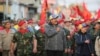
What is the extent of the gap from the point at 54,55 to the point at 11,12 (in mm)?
30307

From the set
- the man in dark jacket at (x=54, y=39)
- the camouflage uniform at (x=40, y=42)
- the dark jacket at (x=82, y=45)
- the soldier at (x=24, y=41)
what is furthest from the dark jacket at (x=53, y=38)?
the soldier at (x=24, y=41)

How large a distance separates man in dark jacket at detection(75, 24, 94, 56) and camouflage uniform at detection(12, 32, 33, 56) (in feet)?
6.02

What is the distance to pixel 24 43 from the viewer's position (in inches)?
568

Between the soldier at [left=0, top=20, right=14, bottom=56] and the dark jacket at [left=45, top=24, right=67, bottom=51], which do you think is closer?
the dark jacket at [left=45, top=24, right=67, bottom=51]

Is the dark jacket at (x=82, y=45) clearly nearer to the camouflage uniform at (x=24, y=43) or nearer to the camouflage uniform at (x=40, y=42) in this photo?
the camouflage uniform at (x=40, y=42)

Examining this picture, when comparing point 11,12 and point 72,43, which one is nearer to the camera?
point 72,43

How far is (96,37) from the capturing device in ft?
43.7

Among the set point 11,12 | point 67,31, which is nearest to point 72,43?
point 67,31

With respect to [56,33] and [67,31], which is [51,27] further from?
[67,31]

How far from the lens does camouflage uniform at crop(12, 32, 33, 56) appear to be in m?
14.4

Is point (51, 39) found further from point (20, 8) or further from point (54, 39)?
point (20, 8)

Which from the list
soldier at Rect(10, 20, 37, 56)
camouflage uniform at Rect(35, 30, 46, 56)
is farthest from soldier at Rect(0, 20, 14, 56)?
camouflage uniform at Rect(35, 30, 46, 56)

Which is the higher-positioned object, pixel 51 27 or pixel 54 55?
pixel 51 27

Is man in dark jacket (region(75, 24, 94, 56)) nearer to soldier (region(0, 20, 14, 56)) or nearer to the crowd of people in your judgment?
the crowd of people
